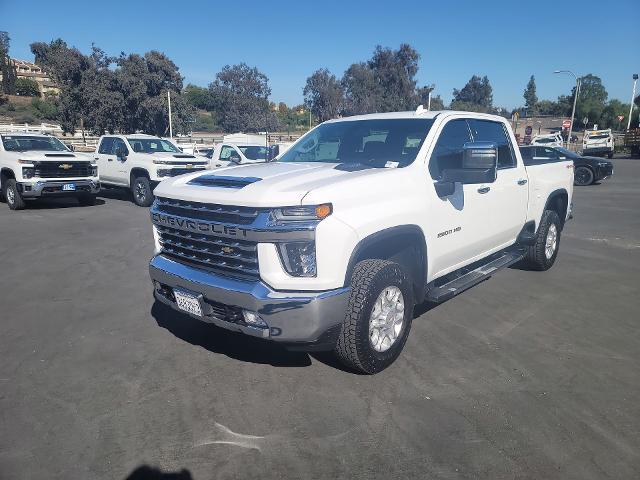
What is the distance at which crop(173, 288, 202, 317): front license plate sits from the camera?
3353 millimetres

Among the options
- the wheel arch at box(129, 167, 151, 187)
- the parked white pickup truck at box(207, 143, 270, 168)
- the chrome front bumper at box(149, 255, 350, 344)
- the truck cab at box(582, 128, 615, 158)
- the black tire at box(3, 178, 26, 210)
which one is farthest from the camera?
the truck cab at box(582, 128, 615, 158)

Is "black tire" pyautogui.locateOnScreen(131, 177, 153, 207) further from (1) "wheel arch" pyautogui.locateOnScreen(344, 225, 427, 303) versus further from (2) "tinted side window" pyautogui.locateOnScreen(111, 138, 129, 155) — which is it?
(1) "wheel arch" pyautogui.locateOnScreen(344, 225, 427, 303)

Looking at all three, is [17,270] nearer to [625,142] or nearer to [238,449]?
[238,449]

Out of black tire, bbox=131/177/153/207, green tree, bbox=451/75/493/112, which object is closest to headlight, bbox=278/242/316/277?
black tire, bbox=131/177/153/207

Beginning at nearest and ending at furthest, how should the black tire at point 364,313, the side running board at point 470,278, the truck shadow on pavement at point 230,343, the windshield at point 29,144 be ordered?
the black tire at point 364,313 → the truck shadow on pavement at point 230,343 → the side running board at point 470,278 → the windshield at point 29,144

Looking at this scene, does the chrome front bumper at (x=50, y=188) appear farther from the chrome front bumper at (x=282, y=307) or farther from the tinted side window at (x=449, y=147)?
the tinted side window at (x=449, y=147)

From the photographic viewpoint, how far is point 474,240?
4570 millimetres

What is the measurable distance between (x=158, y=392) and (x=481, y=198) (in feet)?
11.1

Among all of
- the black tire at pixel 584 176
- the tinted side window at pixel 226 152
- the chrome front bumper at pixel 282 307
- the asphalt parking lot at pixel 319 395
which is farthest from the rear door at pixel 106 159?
the black tire at pixel 584 176

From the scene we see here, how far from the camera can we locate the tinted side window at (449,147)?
13.3 feet

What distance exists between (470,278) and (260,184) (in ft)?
7.68

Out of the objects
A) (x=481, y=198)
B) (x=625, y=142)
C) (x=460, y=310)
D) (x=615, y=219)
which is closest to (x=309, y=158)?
(x=481, y=198)

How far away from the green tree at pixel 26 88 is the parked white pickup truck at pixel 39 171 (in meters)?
109

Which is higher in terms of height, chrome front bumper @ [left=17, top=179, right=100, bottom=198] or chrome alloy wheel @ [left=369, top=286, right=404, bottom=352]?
chrome front bumper @ [left=17, top=179, right=100, bottom=198]
